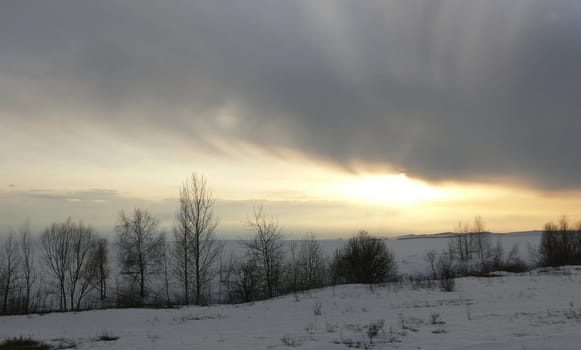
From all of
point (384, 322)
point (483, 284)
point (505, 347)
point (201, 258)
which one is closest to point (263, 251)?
point (201, 258)

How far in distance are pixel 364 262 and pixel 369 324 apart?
2696 centimetres

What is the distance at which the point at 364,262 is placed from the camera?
38.9 m

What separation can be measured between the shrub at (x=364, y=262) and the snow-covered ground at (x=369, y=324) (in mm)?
15594

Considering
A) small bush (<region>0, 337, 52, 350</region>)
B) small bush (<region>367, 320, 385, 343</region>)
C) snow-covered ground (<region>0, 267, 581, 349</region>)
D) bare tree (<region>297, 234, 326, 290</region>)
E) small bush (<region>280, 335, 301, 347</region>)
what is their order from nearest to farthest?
1. snow-covered ground (<region>0, 267, 581, 349</region>)
2. small bush (<region>280, 335, 301, 347</region>)
3. small bush (<region>367, 320, 385, 343</region>)
4. small bush (<region>0, 337, 52, 350</region>)
5. bare tree (<region>297, 234, 326, 290</region>)

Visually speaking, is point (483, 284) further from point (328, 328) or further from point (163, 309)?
point (163, 309)

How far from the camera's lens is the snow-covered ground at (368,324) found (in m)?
9.38

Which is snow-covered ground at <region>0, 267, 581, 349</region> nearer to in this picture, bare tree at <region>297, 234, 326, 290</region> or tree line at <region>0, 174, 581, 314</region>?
tree line at <region>0, 174, 581, 314</region>

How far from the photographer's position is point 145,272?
4647 centimetres

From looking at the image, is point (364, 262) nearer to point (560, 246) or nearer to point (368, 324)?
point (368, 324)

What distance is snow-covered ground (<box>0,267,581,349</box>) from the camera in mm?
9383

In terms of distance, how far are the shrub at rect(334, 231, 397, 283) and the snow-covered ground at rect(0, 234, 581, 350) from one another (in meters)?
15.4

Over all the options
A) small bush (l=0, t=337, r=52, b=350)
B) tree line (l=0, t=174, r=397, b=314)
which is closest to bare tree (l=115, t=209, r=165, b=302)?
tree line (l=0, t=174, r=397, b=314)

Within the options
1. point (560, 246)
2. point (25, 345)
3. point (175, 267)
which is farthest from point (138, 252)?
point (560, 246)

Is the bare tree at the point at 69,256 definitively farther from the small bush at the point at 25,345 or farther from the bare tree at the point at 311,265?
the small bush at the point at 25,345
